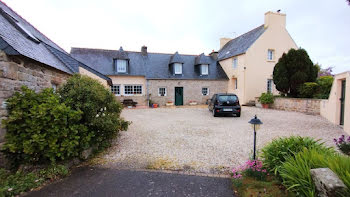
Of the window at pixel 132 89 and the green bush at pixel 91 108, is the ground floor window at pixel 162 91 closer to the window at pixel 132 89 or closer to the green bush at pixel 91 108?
the window at pixel 132 89

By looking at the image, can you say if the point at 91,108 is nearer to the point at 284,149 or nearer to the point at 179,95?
the point at 284,149

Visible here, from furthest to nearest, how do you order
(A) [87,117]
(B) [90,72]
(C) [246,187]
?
(B) [90,72] < (A) [87,117] < (C) [246,187]

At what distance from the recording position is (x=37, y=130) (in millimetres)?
3414

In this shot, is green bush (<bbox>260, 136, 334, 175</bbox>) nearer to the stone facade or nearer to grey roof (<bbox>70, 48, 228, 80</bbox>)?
the stone facade

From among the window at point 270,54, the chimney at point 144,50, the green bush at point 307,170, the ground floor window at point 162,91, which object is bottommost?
the green bush at point 307,170

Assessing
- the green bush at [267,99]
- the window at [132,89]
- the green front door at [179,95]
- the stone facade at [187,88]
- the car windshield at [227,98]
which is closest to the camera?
the car windshield at [227,98]

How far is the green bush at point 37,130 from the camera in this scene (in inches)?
133

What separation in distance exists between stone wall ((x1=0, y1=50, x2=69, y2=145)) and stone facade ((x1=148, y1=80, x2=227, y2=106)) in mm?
12489

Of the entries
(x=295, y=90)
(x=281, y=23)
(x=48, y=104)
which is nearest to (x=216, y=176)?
(x=48, y=104)

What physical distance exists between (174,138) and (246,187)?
3.45m

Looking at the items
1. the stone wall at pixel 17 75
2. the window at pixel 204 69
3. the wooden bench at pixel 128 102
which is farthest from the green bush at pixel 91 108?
the window at pixel 204 69

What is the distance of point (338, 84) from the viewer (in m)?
8.10

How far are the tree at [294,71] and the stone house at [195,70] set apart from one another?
3332 mm

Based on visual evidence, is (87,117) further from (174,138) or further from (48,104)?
(174,138)
